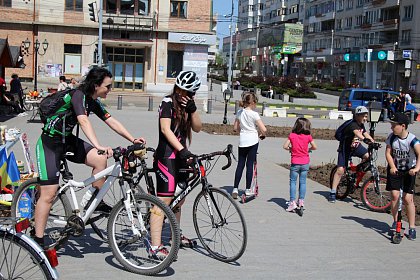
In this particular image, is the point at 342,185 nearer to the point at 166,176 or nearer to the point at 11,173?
the point at 166,176

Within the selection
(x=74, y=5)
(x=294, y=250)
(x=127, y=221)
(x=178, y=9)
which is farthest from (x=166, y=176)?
(x=178, y=9)

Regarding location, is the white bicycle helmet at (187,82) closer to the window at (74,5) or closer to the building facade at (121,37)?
the building facade at (121,37)

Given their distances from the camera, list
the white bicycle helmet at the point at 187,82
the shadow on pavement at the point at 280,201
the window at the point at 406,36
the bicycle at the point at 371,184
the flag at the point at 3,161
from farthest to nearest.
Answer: the window at the point at 406,36
the shadow on pavement at the point at 280,201
the bicycle at the point at 371,184
the flag at the point at 3,161
the white bicycle helmet at the point at 187,82

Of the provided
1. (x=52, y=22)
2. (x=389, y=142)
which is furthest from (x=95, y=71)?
(x=52, y=22)

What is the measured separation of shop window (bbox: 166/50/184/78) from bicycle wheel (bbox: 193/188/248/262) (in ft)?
145

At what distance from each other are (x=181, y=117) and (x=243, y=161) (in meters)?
3.62

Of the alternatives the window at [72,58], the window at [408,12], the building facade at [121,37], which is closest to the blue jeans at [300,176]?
the building facade at [121,37]

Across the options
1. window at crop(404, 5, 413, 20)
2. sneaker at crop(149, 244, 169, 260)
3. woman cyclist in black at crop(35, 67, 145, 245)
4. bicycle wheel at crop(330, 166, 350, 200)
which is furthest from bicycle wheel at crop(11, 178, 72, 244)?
window at crop(404, 5, 413, 20)

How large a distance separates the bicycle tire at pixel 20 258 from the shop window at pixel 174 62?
46.2 meters

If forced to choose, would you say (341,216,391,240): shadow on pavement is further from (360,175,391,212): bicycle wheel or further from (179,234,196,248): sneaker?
(179,234,196,248): sneaker

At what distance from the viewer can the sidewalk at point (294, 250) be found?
5.58m

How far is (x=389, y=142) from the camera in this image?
734 centimetres

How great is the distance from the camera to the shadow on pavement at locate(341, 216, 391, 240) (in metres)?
7.68

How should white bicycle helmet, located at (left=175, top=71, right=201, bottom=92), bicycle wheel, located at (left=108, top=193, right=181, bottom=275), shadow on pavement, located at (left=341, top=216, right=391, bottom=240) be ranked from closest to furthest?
bicycle wheel, located at (left=108, top=193, right=181, bottom=275) < white bicycle helmet, located at (left=175, top=71, right=201, bottom=92) < shadow on pavement, located at (left=341, top=216, right=391, bottom=240)
